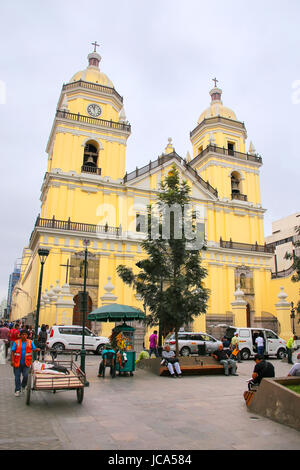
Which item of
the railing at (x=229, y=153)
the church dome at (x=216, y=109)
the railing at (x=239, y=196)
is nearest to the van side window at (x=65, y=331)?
the railing at (x=239, y=196)

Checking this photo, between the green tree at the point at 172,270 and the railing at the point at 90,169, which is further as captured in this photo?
the railing at the point at 90,169

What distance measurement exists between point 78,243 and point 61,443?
2335 centimetres

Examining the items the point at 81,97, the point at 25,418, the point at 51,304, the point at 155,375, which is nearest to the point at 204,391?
the point at 155,375

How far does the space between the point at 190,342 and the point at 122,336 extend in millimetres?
7555

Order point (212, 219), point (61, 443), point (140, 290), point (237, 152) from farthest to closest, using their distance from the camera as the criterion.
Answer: point (237, 152) → point (212, 219) → point (140, 290) → point (61, 443)

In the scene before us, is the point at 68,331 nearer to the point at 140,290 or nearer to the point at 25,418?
the point at 140,290

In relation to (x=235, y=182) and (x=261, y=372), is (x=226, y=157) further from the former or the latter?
(x=261, y=372)

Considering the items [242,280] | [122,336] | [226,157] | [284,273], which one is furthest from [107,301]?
[226,157]

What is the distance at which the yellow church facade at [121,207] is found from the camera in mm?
27484

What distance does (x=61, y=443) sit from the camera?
5102mm

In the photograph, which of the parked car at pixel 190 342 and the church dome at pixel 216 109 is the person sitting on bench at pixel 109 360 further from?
the church dome at pixel 216 109

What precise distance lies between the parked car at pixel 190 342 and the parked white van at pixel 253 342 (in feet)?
3.93

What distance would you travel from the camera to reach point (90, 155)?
1220 inches
